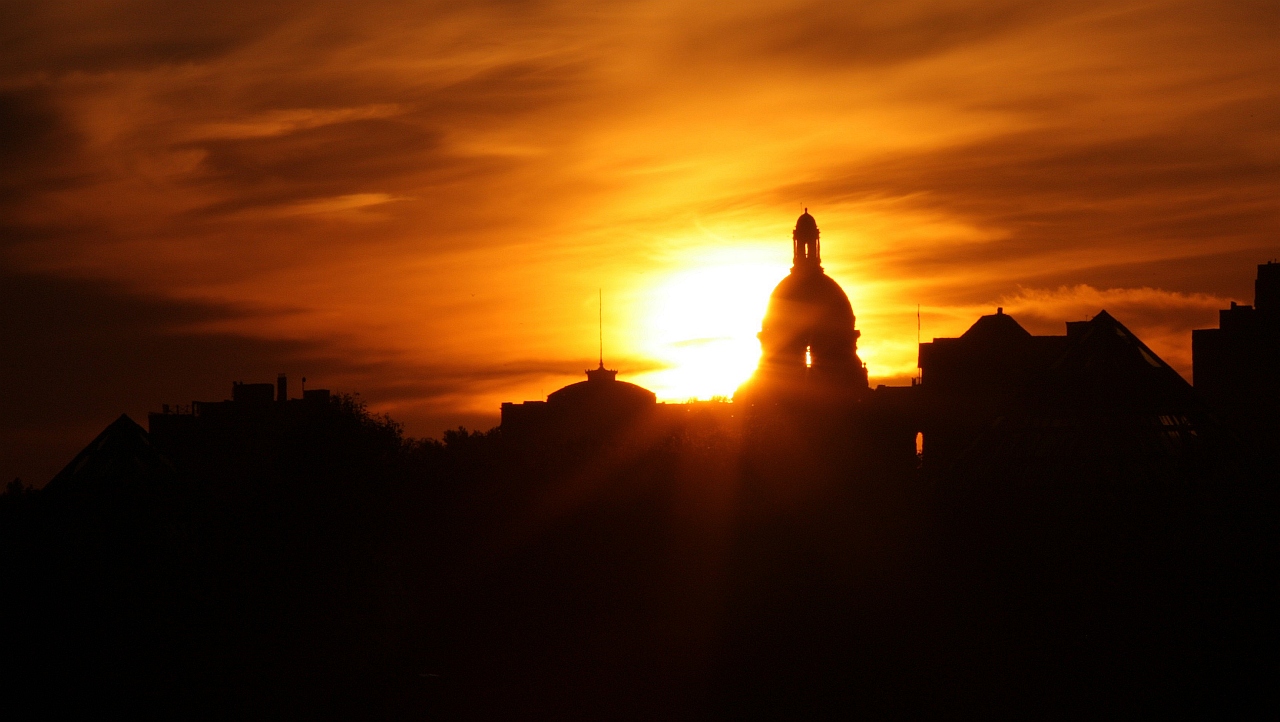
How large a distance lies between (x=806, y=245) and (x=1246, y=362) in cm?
3934

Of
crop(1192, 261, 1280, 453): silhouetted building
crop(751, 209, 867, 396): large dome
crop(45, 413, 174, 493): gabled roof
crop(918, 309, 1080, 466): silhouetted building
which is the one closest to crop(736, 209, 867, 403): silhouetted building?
crop(751, 209, 867, 396): large dome

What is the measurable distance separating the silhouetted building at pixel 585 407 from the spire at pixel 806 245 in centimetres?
3045

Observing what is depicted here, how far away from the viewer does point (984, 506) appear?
213ft

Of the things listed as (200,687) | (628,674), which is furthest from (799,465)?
(200,687)

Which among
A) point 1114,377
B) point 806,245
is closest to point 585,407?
point 806,245

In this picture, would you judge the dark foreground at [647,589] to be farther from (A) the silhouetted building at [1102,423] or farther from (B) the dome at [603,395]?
(B) the dome at [603,395]

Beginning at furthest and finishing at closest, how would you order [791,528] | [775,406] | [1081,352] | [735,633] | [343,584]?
[775,406] < [1081,352] < [343,584] < [791,528] < [735,633]

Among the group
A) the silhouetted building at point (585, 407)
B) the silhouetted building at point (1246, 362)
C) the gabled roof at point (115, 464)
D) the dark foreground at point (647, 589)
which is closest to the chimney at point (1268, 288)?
the silhouetted building at point (1246, 362)

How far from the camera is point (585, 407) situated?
16212 centimetres

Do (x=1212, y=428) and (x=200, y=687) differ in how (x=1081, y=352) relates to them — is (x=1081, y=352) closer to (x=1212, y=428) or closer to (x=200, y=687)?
(x=1212, y=428)

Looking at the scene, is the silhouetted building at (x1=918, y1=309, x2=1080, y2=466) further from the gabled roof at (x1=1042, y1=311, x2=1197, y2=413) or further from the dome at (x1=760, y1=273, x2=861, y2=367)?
the gabled roof at (x1=1042, y1=311, x2=1197, y2=413)

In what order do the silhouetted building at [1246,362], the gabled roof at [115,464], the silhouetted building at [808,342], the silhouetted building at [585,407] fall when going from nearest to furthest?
the gabled roof at [115,464]
the silhouetted building at [1246,362]
the silhouetted building at [808,342]
the silhouetted building at [585,407]

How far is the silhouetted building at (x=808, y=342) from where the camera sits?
115062 mm

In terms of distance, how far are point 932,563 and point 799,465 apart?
33.7 feet
